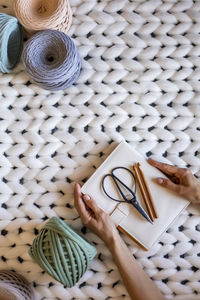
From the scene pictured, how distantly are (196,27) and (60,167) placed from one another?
439 millimetres

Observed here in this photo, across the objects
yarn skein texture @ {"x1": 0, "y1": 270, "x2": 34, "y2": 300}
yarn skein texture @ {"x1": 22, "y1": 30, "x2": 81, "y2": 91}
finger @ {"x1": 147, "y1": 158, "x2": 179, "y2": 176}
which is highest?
yarn skein texture @ {"x1": 22, "y1": 30, "x2": 81, "y2": 91}

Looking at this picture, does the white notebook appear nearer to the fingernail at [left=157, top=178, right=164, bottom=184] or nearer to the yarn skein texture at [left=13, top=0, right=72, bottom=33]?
the fingernail at [left=157, top=178, right=164, bottom=184]

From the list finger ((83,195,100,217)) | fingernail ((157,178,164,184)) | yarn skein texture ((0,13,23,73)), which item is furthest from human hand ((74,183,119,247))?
yarn skein texture ((0,13,23,73))

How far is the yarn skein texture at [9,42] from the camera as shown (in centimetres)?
79

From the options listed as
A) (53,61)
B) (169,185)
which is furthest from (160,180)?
(53,61)

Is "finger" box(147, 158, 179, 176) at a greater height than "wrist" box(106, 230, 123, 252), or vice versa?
"finger" box(147, 158, 179, 176)

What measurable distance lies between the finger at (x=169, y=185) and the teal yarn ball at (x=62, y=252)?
0.66 ft

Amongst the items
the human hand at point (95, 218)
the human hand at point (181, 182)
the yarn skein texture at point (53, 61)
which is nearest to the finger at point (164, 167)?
the human hand at point (181, 182)

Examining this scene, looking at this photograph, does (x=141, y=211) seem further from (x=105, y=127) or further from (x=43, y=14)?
(x=43, y=14)

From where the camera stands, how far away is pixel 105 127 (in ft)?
2.75

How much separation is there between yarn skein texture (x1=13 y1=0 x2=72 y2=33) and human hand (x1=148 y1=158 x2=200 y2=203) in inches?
14.0

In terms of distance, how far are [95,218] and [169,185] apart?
171 mm

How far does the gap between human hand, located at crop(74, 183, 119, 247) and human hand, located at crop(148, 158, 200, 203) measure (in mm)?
138

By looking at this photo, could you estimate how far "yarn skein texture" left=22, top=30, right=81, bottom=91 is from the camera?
30.6 inches
